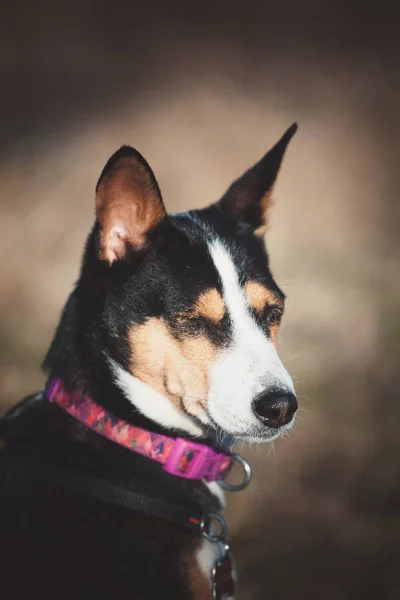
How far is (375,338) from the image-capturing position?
6.22 m

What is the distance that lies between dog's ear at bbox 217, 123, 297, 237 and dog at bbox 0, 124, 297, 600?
1.07ft

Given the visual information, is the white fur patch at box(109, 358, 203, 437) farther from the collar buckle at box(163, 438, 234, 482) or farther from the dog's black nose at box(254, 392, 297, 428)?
the dog's black nose at box(254, 392, 297, 428)

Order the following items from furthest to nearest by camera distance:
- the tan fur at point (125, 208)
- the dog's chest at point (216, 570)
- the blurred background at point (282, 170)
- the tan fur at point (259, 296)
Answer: the blurred background at point (282, 170)
the tan fur at point (259, 296)
the tan fur at point (125, 208)
the dog's chest at point (216, 570)

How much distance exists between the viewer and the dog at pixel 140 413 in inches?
73.8

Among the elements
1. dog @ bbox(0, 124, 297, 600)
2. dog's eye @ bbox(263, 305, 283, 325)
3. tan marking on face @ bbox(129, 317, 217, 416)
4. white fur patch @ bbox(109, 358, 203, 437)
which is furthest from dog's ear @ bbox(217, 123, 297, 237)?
white fur patch @ bbox(109, 358, 203, 437)

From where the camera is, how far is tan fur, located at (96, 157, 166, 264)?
2.09 m

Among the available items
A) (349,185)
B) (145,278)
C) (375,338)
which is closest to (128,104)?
(349,185)

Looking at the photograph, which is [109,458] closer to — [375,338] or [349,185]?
[375,338]


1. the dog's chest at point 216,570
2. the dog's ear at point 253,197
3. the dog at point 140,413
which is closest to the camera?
the dog at point 140,413

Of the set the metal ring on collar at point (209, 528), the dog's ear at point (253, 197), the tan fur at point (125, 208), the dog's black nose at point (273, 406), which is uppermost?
the dog's ear at point (253, 197)

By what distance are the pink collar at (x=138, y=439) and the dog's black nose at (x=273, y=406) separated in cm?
29

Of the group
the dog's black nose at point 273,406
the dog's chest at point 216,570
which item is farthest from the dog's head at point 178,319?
the dog's chest at point 216,570

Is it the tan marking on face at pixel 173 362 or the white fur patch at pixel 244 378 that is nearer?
the white fur patch at pixel 244 378

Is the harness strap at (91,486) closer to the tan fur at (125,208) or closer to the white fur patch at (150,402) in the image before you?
the white fur patch at (150,402)
